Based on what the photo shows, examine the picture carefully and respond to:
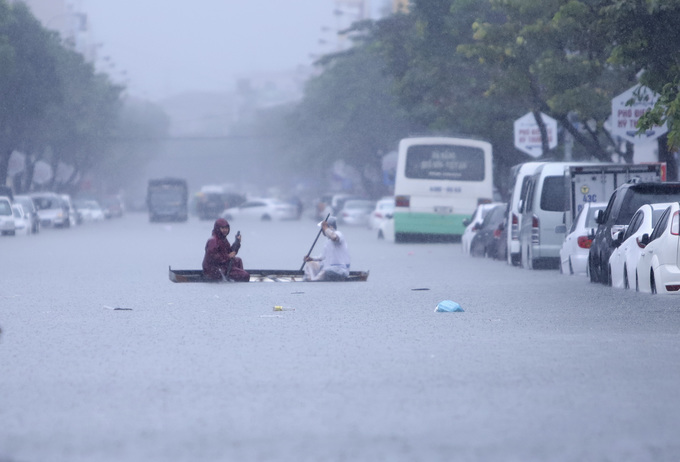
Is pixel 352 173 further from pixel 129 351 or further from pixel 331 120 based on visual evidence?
pixel 129 351

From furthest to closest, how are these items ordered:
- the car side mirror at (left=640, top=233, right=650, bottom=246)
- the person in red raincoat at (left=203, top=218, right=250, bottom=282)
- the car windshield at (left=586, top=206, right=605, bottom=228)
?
the car windshield at (left=586, top=206, right=605, bottom=228), the person in red raincoat at (left=203, top=218, right=250, bottom=282), the car side mirror at (left=640, top=233, right=650, bottom=246)

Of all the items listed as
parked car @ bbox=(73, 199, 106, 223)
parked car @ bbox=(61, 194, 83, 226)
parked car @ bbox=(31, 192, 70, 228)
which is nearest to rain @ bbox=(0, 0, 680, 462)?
parked car @ bbox=(31, 192, 70, 228)

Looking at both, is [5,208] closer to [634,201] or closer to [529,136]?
[529,136]

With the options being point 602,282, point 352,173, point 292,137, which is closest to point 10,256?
point 602,282

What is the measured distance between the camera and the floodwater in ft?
23.1

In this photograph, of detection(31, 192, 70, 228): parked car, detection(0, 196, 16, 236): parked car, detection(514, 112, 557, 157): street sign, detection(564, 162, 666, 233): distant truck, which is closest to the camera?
detection(564, 162, 666, 233): distant truck

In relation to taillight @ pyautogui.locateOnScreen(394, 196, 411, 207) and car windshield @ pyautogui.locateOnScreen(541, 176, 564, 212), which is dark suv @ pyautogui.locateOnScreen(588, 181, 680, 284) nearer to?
car windshield @ pyautogui.locateOnScreen(541, 176, 564, 212)

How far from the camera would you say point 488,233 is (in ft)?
108

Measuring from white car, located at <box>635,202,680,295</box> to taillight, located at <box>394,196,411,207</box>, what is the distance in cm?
2435

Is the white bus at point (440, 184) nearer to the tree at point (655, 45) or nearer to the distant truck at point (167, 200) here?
the tree at point (655, 45)

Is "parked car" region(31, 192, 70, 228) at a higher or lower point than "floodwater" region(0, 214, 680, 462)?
lower

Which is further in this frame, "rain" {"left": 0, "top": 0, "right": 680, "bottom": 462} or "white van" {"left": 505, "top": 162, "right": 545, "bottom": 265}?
"white van" {"left": 505, "top": 162, "right": 545, "bottom": 265}

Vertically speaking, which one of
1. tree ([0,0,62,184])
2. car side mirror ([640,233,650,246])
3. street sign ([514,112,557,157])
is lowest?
car side mirror ([640,233,650,246])

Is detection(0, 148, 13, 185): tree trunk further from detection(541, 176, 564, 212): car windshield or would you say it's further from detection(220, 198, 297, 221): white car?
detection(541, 176, 564, 212): car windshield
